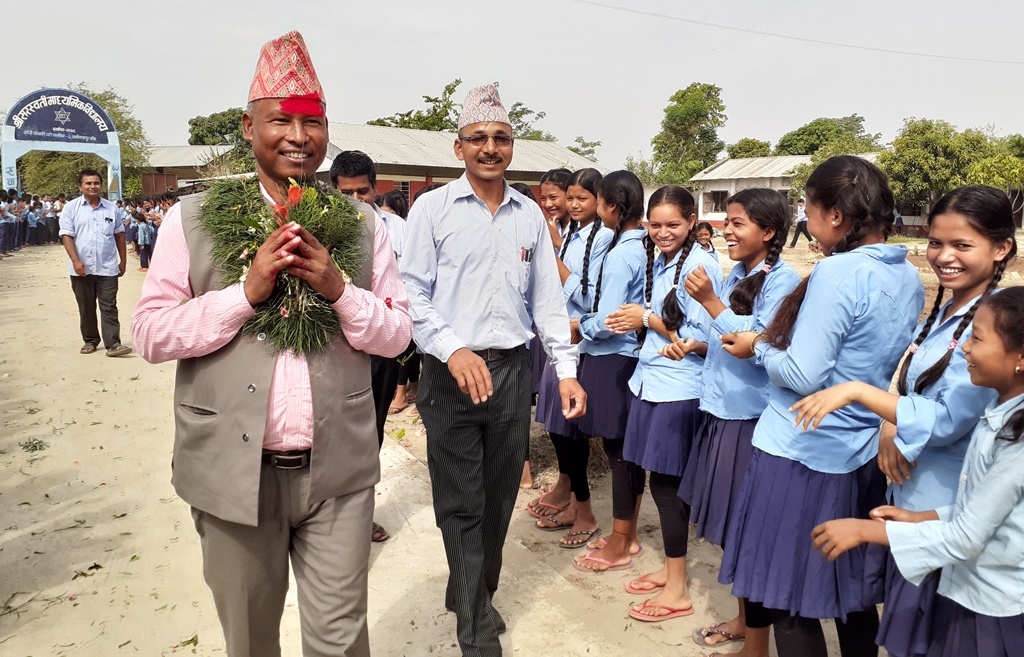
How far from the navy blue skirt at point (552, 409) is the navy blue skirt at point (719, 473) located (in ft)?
3.33

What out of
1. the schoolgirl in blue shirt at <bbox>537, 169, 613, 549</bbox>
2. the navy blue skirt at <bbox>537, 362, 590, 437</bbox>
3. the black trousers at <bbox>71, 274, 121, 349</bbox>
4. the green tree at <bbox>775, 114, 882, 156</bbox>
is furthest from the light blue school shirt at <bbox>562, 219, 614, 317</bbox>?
the green tree at <bbox>775, 114, 882, 156</bbox>

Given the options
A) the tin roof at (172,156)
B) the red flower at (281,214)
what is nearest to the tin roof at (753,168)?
the tin roof at (172,156)

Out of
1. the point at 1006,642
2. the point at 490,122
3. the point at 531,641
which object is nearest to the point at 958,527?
the point at 1006,642

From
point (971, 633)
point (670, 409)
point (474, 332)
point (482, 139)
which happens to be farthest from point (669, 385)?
point (971, 633)

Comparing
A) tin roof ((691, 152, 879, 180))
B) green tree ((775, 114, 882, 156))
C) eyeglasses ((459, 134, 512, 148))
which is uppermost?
green tree ((775, 114, 882, 156))

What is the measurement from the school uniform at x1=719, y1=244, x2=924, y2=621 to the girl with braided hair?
0.11 metres

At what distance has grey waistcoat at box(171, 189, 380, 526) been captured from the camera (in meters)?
1.84

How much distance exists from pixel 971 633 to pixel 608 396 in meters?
2.03

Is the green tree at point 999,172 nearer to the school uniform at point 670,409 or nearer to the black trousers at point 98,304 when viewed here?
the school uniform at point 670,409

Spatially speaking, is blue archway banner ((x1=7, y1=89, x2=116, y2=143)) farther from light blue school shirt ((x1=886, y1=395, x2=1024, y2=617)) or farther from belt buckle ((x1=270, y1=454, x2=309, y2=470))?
light blue school shirt ((x1=886, y1=395, x2=1024, y2=617))

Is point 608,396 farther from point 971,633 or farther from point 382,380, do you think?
point 971,633

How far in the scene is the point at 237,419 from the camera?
1.84m

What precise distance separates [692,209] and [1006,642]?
2.15 meters

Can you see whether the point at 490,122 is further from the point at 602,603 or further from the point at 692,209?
the point at 602,603
